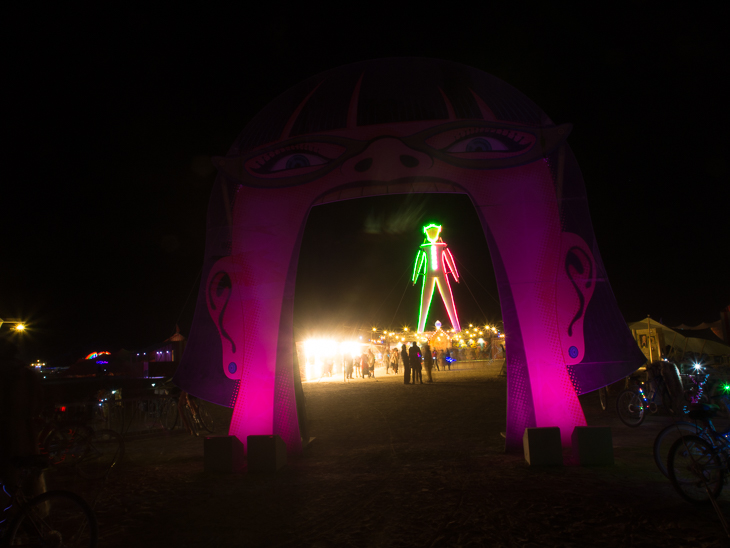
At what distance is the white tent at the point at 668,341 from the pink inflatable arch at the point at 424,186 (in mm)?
16773

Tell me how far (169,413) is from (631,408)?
10056mm

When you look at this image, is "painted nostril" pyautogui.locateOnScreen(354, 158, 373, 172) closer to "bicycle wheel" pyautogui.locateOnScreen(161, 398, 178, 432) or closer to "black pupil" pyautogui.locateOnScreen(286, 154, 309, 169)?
"black pupil" pyautogui.locateOnScreen(286, 154, 309, 169)

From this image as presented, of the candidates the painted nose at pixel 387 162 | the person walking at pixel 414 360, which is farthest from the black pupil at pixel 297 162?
the person walking at pixel 414 360

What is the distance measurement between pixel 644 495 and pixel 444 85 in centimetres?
599

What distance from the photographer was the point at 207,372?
23.3 feet

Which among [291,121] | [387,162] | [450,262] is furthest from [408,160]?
[450,262]

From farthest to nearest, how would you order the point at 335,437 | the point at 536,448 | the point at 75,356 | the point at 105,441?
the point at 75,356
the point at 105,441
the point at 335,437
the point at 536,448

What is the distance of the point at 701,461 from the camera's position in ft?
15.3

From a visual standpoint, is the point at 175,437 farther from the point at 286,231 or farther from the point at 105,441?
the point at 286,231

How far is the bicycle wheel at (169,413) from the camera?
1114 centimetres

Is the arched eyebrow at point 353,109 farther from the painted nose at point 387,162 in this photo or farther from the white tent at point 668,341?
the white tent at point 668,341

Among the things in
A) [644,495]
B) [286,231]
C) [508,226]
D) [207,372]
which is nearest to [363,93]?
[286,231]

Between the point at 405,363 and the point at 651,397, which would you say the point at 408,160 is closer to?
the point at 651,397

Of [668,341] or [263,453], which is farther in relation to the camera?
[668,341]
